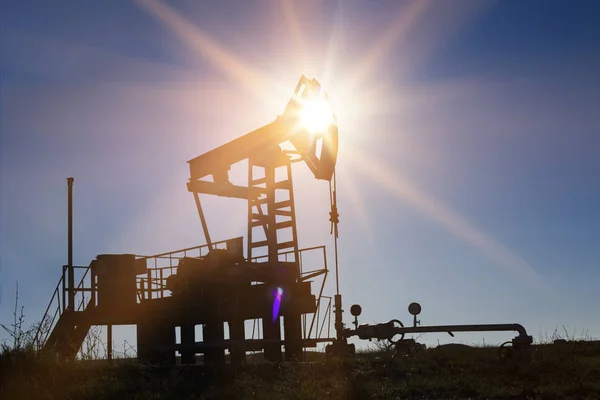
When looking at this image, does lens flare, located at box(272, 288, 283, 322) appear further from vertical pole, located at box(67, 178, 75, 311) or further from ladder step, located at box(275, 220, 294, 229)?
vertical pole, located at box(67, 178, 75, 311)

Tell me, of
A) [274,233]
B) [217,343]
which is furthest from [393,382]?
[274,233]

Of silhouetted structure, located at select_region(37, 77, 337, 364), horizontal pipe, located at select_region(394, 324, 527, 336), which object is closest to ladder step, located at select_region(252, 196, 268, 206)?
silhouetted structure, located at select_region(37, 77, 337, 364)

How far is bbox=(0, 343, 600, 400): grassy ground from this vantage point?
9.58 metres

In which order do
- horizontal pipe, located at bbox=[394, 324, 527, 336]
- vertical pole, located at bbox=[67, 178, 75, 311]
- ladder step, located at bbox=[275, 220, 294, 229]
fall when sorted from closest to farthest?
horizontal pipe, located at bbox=[394, 324, 527, 336], vertical pole, located at bbox=[67, 178, 75, 311], ladder step, located at bbox=[275, 220, 294, 229]

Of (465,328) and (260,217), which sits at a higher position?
(260,217)

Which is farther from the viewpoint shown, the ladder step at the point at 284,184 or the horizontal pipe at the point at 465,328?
the ladder step at the point at 284,184

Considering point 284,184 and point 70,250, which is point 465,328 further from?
point 70,250

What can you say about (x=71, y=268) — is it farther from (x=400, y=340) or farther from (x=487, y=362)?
(x=487, y=362)

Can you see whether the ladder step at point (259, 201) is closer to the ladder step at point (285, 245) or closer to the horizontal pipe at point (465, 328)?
the ladder step at point (285, 245)

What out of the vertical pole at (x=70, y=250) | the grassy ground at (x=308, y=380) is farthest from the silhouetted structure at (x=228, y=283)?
the grassy ground at (x=308, y=380)

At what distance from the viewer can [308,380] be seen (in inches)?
436

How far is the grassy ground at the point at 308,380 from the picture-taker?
9.58 metres

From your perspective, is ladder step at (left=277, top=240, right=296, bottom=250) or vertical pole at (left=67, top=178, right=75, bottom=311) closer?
vertical pole at (left=67, top=178, right=75, bottom=311)

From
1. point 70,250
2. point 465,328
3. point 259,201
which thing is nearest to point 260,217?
point 259,201
